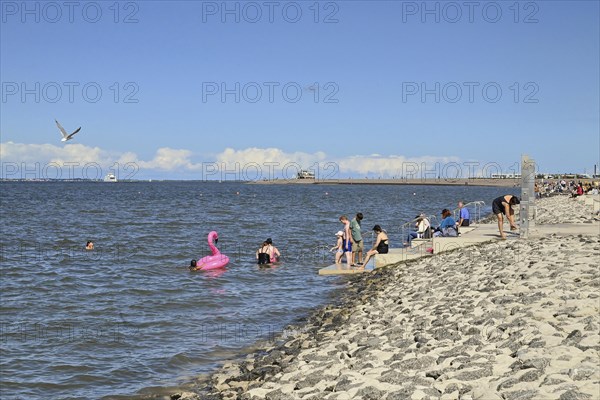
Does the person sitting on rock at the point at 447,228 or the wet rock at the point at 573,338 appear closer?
the wet rock at the point at 573,338

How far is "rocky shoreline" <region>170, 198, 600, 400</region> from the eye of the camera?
7.22 m

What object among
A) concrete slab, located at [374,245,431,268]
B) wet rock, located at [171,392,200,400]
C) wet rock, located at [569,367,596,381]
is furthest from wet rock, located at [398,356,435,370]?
concrete slab, located at [374,245,431,268]

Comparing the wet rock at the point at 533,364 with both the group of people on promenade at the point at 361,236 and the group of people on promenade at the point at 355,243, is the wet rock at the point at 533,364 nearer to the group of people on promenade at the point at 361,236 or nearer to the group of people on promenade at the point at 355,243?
the group of people on promenade at the point at 361,236

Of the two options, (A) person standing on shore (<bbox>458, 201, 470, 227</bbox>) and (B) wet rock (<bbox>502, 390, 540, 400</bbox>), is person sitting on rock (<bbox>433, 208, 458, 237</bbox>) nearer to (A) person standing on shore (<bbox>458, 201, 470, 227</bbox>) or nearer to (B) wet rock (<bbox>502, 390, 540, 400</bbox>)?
(A) person standing on shore (<bbox>458, 201, 470, 227</bbox>)

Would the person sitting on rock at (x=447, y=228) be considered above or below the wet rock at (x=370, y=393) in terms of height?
above

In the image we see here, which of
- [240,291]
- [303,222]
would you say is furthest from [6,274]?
[303,222]

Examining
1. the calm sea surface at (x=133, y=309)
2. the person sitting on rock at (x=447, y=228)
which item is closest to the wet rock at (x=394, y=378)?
the calm sea surface at (x=133, y=309)

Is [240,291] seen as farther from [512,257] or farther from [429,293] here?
[512,257]

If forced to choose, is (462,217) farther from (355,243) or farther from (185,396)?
(185,396)

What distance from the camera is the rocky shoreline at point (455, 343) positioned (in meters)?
7.22

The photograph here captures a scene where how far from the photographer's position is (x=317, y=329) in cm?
1330

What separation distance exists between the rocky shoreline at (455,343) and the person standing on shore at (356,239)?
5.37 metres

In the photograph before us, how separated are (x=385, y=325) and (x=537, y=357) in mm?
4184

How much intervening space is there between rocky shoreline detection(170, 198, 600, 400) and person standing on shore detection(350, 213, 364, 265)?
5374 millimetres
